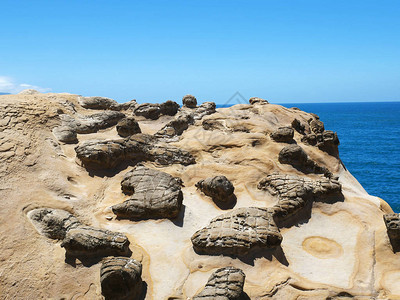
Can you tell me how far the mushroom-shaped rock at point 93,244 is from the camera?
28.0ft

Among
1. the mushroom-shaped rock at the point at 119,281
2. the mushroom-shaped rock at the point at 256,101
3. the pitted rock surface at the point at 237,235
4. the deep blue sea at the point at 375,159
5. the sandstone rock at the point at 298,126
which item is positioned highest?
the mushroom-shaped rock at the point at 256,101

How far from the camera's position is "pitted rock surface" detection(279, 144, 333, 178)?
14.0 metres

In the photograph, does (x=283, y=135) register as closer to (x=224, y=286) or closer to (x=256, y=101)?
(x=256, y=101)

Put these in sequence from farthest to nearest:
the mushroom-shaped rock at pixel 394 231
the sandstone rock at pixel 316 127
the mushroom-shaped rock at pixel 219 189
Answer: the sandstone rock at pixel 316 127, the mushroom-shaped rock at pixel 219 189, the mushroom-shaped rock at pixel 394 231

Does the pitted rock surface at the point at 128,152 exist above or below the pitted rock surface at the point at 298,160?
A: below

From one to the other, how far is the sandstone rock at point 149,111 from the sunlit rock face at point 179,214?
1575 mm

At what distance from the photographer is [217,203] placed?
39.5ft

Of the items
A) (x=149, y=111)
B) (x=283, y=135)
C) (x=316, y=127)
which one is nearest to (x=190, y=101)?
(x=149, y=111)

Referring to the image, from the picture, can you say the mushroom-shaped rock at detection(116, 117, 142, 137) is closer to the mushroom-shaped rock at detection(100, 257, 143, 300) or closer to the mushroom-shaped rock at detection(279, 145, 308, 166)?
the mushroom-shaped rock at detection(279, 145, 308, 166)

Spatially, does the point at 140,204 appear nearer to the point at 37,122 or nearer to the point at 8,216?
the point at 8,216

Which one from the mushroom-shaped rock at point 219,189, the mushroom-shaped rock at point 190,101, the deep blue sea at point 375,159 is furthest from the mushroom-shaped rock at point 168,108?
the deep blue sea at point 375,159

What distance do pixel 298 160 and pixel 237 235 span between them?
6.13 meters

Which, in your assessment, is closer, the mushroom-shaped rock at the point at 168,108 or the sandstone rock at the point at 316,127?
the sandstone rock at the point at 316,127

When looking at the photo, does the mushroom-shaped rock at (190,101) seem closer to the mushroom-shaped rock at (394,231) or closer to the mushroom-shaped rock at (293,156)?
the mushroom-shaped rock at (293,156)
